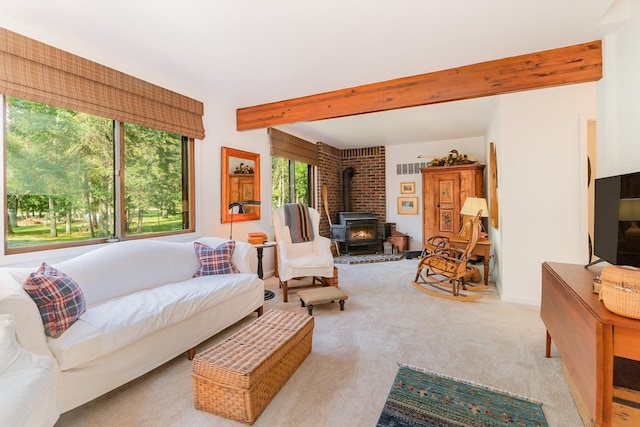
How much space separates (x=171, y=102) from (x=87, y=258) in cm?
174

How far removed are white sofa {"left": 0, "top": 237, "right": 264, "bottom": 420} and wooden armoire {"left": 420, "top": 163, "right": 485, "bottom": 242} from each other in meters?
4.12

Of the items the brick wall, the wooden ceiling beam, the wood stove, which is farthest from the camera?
the brick wall

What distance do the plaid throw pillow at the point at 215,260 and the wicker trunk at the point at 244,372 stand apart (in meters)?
1.02

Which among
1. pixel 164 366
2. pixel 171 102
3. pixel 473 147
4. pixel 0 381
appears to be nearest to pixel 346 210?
pixel 473 147

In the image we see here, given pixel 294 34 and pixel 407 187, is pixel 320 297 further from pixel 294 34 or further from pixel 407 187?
pixel 407 187

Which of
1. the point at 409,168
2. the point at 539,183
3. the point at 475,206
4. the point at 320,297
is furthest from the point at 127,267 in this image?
the point at 409,168

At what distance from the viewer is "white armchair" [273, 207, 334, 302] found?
11.6 feet

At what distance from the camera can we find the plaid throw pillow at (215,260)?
112 inches

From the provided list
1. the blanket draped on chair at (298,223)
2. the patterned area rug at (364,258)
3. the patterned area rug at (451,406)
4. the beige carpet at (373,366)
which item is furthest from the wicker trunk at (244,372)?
the patterned area rug at (364,258)

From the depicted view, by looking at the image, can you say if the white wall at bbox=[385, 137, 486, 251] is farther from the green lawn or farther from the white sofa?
the green lawn

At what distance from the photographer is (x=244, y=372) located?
1510 millimetres

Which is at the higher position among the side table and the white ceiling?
the white ceiling

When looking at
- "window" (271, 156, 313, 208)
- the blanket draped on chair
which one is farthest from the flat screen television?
"window" (271, 156, 313, 208)

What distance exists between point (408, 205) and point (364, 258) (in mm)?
1748
